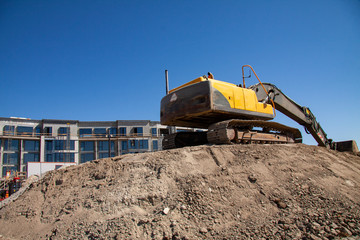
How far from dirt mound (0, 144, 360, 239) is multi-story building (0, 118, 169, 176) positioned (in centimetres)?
3370

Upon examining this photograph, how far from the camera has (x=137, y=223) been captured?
4.06 meters

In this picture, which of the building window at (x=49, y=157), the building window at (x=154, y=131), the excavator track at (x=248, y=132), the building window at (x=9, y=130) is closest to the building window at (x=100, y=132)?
the building window at (x=49, y=157)

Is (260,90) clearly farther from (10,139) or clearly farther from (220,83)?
(10,139)

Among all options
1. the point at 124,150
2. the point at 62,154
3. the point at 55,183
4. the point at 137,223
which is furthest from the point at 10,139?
the point at 137,223

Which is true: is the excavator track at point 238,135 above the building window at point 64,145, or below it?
below

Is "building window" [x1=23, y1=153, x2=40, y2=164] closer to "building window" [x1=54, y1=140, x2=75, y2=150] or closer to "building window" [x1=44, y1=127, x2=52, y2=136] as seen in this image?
"building window" [x1=54, y1=140, x2=75, y2=150]

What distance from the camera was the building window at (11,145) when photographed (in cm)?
3784

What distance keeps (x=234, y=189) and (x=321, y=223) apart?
1.59 metres

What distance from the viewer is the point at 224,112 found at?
312 inches

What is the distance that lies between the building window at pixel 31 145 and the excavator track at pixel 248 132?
131 feet

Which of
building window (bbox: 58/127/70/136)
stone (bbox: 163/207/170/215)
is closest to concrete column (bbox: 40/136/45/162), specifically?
building window (bbox: 58/127/70/136)

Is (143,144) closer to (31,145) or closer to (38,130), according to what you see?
(38,130)

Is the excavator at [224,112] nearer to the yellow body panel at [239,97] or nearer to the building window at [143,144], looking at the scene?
the yellow body panel at [239,97]

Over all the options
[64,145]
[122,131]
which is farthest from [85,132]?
[122,131]
